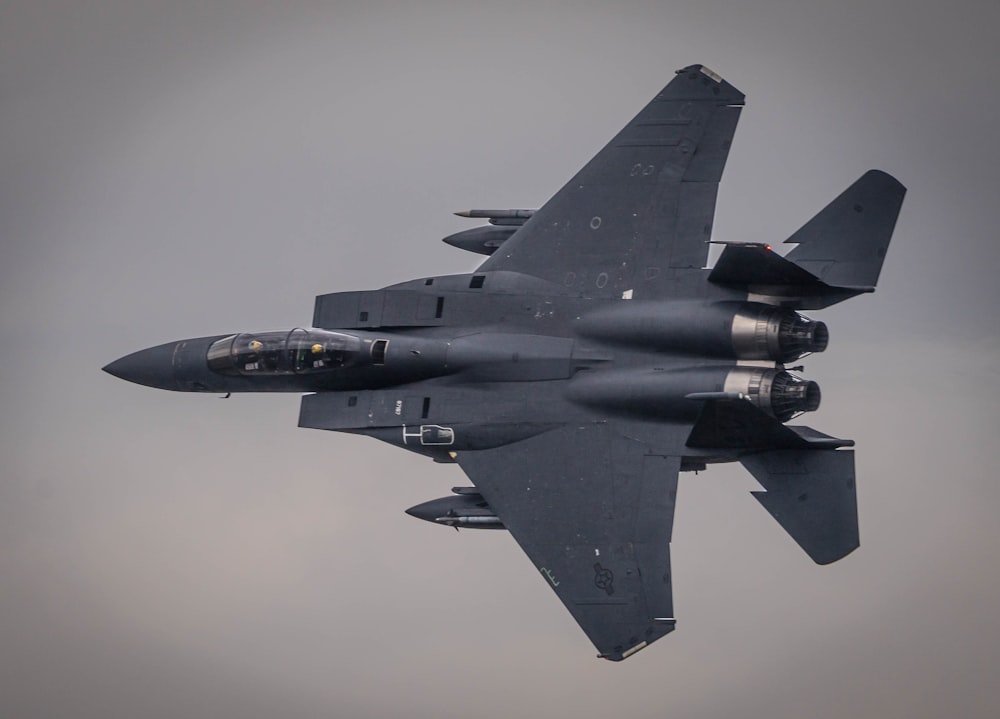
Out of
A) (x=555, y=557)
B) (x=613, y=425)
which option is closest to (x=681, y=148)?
(x=613, y=425)

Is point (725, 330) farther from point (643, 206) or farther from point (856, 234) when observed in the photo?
point (643, 206)

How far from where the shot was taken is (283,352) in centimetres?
1922

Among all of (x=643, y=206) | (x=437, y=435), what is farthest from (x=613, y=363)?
(x=437, y=435)

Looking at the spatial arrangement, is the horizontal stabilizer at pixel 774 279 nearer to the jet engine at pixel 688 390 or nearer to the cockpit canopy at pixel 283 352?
the jet engine at pixel 688 390

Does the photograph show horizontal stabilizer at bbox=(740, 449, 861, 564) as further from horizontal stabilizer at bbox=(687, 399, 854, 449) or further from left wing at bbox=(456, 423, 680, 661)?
left wing at bbox=(456, 423, 680, 661)

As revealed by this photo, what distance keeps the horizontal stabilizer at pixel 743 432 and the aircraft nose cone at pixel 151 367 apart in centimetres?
590

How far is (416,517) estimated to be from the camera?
18.9 metres

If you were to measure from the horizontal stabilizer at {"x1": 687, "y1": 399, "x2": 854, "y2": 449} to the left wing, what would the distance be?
0.42m

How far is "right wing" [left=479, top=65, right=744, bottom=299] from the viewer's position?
60.6 feet

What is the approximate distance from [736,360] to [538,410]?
6.85 ft

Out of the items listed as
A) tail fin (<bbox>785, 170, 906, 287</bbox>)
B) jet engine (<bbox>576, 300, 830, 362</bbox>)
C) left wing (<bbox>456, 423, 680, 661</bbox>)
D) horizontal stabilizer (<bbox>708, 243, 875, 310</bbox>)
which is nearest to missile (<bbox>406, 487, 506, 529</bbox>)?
left wing (<bbox>456, 423, 680, 661</bbox>)

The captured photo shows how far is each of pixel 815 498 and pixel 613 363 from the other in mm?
2371

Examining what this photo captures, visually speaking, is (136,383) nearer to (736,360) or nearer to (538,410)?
(538,410)

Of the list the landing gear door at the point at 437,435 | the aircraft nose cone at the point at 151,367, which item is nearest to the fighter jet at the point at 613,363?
the landing gear door at the point at 437,435
